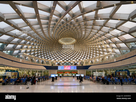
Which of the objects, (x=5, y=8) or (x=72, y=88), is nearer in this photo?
(x=5, y=8)

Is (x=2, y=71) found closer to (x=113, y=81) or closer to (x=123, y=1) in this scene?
(x=113, y=81)

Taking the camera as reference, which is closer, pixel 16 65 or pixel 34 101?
pixel 34 101

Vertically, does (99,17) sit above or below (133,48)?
above

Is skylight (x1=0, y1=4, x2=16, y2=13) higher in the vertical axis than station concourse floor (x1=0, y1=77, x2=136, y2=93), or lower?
higher

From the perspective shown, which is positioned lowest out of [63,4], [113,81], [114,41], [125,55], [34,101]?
[113,81]

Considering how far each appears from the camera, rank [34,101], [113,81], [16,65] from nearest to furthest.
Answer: [34,101] → [113,81] → [16,65]

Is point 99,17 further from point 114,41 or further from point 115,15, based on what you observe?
point 114,41

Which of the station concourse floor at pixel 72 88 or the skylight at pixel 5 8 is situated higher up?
the skylight at pixel 5 8

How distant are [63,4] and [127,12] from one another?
861 cm

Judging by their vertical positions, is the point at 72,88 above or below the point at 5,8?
below

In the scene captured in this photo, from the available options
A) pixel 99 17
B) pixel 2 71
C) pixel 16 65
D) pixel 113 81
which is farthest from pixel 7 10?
pixel 16 65

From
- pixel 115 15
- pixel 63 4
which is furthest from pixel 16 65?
pixel 115 15

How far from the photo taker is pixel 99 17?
14.7 metres

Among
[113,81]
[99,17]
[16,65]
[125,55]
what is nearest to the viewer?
[99,17]
